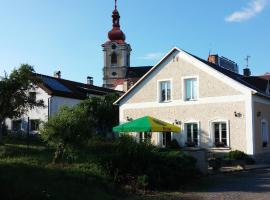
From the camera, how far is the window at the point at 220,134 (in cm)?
2941

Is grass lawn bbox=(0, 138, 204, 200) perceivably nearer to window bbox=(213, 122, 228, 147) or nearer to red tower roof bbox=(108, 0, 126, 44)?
window bbox=(213, 122, 228, 147)

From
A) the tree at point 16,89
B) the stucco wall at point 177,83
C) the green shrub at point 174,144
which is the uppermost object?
the stucco wall at point 177,83

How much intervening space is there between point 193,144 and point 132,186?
16.9 meters

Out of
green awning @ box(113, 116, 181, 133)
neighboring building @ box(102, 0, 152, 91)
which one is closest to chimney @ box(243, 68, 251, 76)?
green awning @ box(113, 116, 181, 133)

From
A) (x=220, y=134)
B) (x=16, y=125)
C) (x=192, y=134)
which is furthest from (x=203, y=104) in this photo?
(x=16, y=125)

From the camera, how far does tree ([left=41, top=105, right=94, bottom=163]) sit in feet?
54.5

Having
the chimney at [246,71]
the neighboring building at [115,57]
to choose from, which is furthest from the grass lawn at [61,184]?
the neighboring building at [115,57]

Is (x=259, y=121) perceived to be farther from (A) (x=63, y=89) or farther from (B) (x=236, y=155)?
(A) (x=63, y=89)

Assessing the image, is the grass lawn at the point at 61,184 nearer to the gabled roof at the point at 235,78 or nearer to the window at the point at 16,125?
the gabled roof at the point at 235,78

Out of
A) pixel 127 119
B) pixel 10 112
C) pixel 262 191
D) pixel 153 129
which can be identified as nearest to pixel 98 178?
pixel 262 191

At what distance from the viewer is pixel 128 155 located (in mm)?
14758

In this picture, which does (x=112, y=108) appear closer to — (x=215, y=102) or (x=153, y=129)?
(x=215, y=102)

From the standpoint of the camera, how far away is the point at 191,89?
1239 inches

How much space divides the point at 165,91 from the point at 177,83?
122cm
